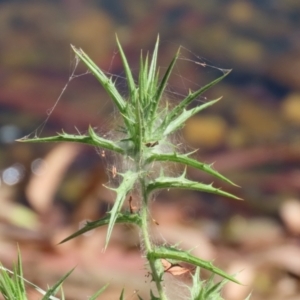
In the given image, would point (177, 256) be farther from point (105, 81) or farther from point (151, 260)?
point (105, 81)

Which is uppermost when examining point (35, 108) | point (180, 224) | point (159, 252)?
point (159, 252)

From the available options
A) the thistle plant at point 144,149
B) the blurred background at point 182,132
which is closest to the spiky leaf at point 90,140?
the thistle plant at point 144,149

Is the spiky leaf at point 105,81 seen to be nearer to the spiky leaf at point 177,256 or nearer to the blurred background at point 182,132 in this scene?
the spiky leaf at point 177,256

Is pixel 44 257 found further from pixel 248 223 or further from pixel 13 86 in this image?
pixel 13 86

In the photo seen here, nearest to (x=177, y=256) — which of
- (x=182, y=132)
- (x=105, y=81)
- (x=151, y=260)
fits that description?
(x=151, y=260)

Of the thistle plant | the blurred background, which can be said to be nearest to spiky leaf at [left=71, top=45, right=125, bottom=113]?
the thistle plant

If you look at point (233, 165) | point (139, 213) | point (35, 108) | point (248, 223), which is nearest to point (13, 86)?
point (35, 108)

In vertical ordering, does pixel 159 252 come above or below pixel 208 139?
above

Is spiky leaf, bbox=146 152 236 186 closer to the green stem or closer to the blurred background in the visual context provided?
the green stem

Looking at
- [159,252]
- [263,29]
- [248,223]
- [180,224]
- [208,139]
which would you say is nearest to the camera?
[159,252]
